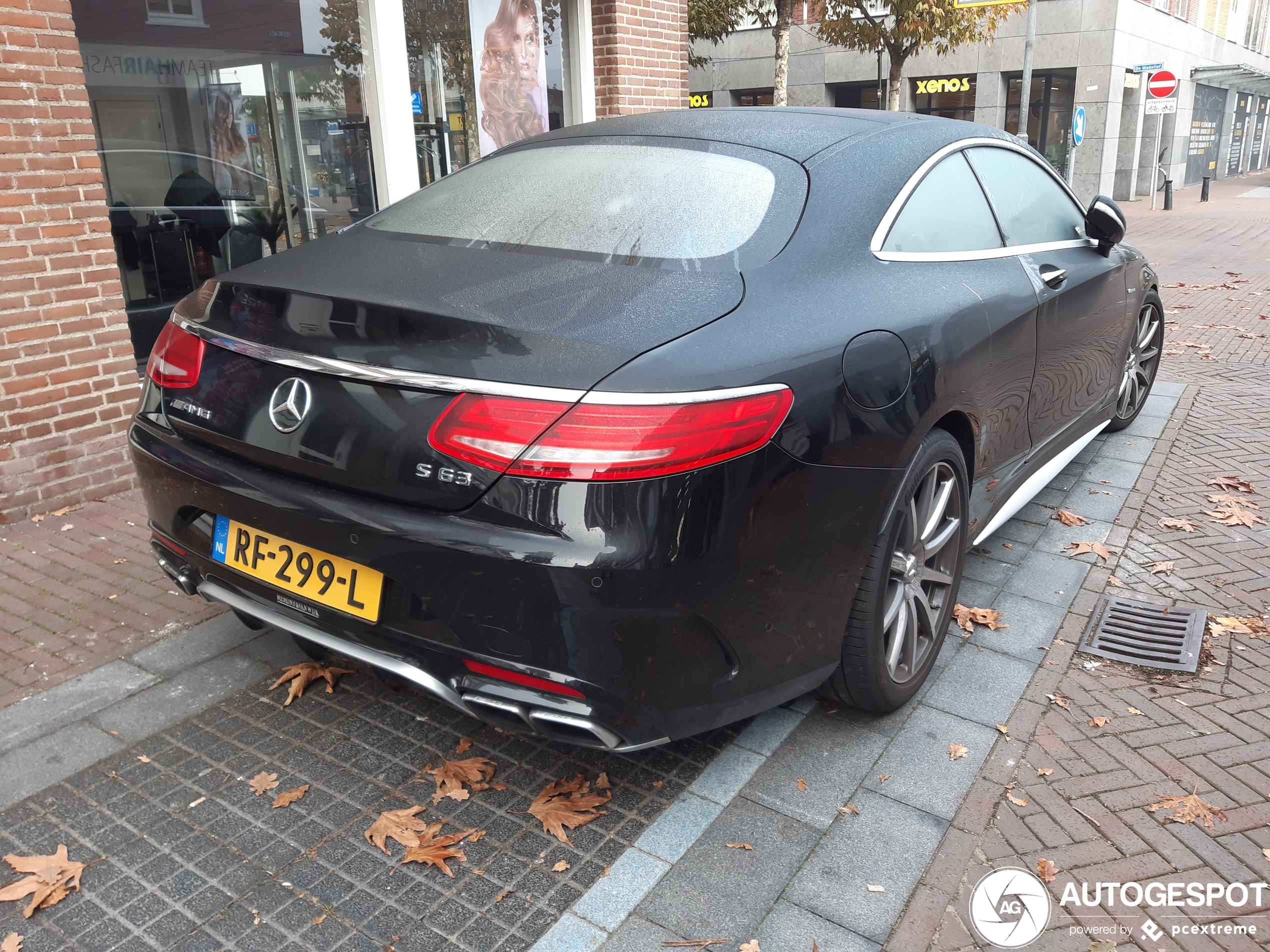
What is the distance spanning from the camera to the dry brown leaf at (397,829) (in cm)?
252

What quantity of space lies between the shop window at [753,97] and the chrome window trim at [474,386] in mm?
29418

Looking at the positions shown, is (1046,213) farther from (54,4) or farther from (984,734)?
(54,4)

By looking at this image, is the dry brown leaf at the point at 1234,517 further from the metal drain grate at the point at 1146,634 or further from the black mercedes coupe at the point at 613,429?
the black mercedes coupe at the point at 613,429

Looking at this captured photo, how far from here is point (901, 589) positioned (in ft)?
9.55

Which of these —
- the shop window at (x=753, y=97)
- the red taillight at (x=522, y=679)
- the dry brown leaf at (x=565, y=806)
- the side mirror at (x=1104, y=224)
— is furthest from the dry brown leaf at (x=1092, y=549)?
the shop window at (x=753, y=97)

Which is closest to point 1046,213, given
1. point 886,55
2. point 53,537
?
point 53,537

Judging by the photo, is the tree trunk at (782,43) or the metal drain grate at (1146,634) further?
the tree trunk at (782,43)

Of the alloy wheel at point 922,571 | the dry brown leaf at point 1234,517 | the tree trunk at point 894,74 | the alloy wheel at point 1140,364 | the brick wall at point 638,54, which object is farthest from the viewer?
the tree trunk at point 894,74

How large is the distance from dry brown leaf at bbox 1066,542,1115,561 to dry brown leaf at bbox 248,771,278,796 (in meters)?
3.18

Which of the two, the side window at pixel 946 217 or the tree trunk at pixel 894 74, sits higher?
the tree trunk at pixel 894 74

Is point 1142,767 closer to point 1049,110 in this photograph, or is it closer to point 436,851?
point 436,851

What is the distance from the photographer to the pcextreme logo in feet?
7.35

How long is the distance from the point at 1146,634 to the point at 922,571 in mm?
1127

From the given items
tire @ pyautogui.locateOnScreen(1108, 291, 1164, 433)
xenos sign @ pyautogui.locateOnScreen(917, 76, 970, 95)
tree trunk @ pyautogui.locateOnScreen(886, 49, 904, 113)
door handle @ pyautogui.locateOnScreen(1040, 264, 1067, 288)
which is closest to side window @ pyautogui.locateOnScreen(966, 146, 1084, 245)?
→ door handle @ pyautogui.locateOnScreen(1040, 264, 1067, 288)
